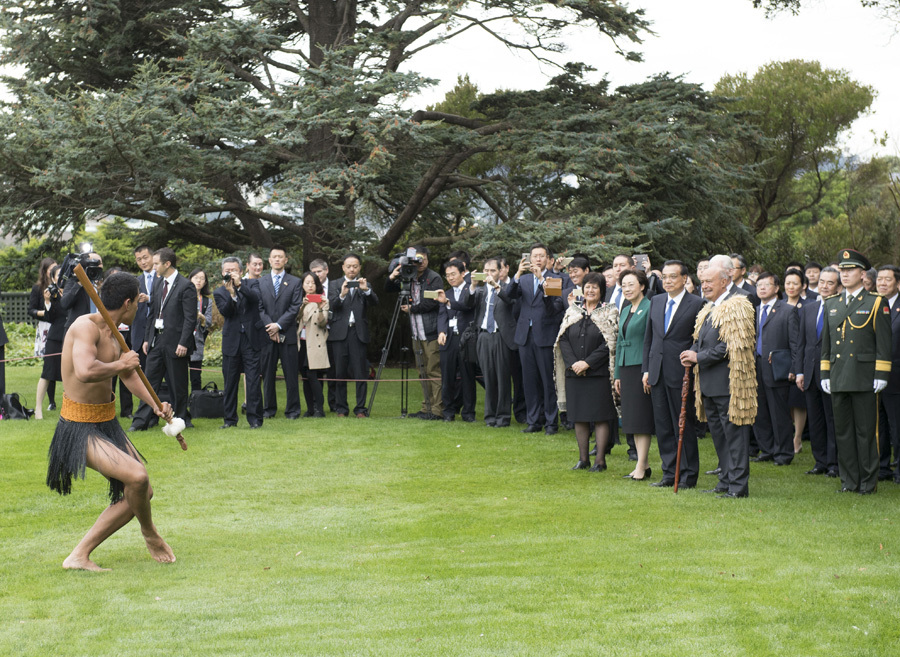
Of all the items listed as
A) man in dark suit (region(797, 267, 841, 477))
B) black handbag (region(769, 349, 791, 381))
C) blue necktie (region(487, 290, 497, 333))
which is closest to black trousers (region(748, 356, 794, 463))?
black handbag (region(769, 349, 791, 381))

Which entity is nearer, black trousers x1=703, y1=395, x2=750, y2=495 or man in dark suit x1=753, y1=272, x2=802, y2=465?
black trousers x1=703, y1=395, x2=750, y2=495

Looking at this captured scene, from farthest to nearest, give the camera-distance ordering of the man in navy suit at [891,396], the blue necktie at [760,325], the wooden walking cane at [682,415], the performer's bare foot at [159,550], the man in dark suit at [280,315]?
the man in dark suit at [280,315] < the blue necktie at [760,325] < the man in navy suit at [891,396] < the wooden walking cane at [682,415] < the performer's bare foot at [159,550]

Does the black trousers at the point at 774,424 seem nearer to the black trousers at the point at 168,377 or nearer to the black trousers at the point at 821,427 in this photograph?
the black trousers at the point at 821,427

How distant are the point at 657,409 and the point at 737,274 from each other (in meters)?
2.07

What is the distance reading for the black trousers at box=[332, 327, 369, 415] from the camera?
12.9 m

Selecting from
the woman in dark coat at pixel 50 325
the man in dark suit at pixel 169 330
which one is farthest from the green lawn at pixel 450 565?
the woman in dark coat at pixel 50 325

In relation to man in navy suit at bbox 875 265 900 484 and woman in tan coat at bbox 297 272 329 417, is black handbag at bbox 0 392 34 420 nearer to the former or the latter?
woman in tan coat at bbox 297 272 329 417

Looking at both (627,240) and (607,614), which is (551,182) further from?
(607,614)

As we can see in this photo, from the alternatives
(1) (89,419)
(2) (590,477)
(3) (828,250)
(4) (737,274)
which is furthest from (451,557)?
(3) (828,250)

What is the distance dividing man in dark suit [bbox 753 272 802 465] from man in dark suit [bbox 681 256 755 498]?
2.15m

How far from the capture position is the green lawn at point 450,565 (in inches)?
177

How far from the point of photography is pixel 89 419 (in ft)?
18.7

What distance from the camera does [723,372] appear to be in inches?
306

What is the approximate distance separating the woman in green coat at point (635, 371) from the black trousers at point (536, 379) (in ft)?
8.77
